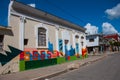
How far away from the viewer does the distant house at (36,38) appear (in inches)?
512

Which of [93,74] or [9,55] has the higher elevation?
[9,55]

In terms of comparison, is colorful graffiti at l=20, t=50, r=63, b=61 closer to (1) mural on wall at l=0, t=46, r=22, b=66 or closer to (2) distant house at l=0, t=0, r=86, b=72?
(2) distant house at l=0, t=0, r=86, b=72

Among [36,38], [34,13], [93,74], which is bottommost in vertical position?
[93,74]

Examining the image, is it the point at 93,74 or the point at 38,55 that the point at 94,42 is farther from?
the point at 93,74

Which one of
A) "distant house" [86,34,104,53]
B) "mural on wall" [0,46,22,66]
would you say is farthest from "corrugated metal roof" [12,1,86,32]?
"distant house" [86,34,104,53]

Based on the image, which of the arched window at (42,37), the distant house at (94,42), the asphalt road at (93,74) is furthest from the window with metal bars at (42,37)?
the distant house at (94,42)

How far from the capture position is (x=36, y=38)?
603 inches

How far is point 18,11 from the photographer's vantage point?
13.6 m

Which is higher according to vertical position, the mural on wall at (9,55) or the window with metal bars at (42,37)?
the window with metal bars at (42,37)

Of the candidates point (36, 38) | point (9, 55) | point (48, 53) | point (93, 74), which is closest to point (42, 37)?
point (36, 38)

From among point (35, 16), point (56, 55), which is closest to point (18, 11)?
point (35, 16)

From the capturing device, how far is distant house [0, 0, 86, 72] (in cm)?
1299

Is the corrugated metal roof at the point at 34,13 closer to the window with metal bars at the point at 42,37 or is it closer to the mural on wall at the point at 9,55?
the window with metal bars at the point at 42,37

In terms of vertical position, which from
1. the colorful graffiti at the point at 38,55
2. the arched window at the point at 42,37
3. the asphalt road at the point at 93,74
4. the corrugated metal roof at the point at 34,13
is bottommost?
the asphalt road at the point at 93,74
